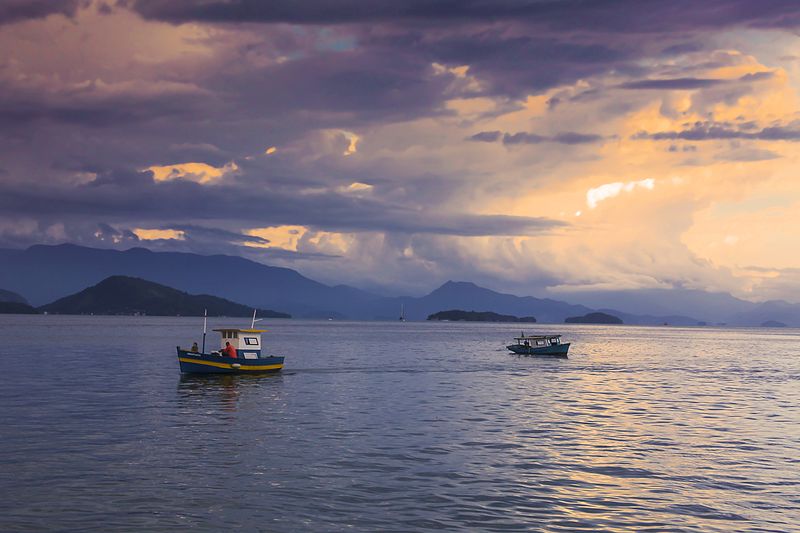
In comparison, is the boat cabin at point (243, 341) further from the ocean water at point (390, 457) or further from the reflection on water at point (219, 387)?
the ocean water at point (390, 457)

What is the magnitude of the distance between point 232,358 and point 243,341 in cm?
408

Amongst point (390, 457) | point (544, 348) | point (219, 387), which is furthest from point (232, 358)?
point (544, 348)

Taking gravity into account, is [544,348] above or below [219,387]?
above

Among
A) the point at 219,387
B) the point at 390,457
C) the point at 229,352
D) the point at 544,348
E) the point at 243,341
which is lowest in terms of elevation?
the point at 219,387

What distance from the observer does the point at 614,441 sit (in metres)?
46.8

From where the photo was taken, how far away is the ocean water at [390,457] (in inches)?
1135

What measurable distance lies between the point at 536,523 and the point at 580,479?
8221 mm

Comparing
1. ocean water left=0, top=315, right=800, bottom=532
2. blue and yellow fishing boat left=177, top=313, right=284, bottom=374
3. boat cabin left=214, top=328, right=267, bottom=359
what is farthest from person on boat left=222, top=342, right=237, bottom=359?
ocean water left=0, top=315, right=800, bottom=532

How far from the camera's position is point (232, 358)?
88062 millimetres

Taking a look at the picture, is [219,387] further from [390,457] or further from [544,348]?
[544,348]

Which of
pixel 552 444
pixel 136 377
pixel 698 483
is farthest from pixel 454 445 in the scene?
pixel 136 377

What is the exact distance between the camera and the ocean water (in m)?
28.8

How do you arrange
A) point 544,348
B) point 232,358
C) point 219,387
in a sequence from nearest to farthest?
point 219,387, point 232,358, point 544,348

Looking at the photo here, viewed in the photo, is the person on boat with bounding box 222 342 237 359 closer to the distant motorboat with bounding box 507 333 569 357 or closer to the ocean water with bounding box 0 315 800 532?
the ocean water with bounding box 0 315 800 532
